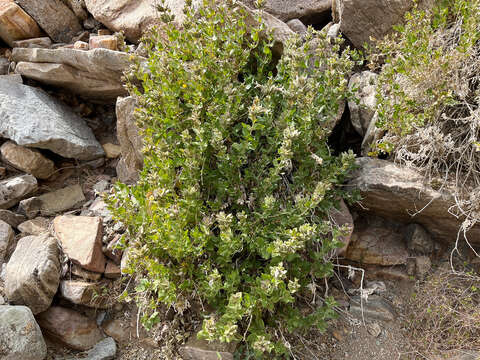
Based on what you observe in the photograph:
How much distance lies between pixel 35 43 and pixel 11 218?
202 centimetres

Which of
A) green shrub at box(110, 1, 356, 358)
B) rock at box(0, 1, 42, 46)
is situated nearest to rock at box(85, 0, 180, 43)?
rock at box(0, 1, 42, 46)

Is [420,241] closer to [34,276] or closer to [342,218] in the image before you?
[342,218]

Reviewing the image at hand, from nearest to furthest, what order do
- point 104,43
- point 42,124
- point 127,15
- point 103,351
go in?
point 103,351 < point 42,124 < point 104,43 < point 127,15

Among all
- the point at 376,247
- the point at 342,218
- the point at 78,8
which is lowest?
the point at 376,247

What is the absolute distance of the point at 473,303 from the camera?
3197 millimetres

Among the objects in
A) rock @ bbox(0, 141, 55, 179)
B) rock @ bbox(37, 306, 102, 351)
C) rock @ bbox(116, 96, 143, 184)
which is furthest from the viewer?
rock @ bbox(0, 141, 55, 179)

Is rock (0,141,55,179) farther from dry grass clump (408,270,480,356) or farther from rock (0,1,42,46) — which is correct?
dry grass clump (408,270,480,356)

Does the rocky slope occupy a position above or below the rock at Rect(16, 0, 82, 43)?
below

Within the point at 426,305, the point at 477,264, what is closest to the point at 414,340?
the point at 426,305

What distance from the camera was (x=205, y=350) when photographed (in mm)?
2689

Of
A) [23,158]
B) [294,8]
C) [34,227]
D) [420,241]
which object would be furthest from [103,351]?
[294,8]

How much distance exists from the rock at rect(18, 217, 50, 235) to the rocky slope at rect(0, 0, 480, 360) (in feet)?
0.03

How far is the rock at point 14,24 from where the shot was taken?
4398 millimetres

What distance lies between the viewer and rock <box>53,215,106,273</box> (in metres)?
3.30
